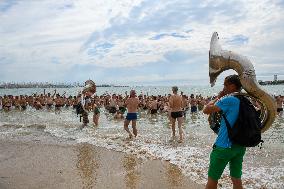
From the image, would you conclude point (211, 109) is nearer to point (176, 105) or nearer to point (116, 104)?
point (176, 105)

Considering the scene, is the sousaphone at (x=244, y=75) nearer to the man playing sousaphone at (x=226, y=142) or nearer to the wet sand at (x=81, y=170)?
the man playing sousaphone at (x=226, y=142)

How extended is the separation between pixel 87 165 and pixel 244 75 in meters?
4.51

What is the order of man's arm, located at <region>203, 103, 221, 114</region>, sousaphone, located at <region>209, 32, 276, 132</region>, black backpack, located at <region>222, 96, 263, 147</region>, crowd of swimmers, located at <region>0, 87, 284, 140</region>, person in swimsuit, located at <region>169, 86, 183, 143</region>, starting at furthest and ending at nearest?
crowd of swimmers, located at <region>0, 87, 284, 140</region>
person in swimsuit, located at <region>169, 86, 183, 143</region>
sousaphone, located at <region>209, 32, 276, 132</region>
man's arm, located at <region>203, 103, 221, 114</region>
black backpack, located at <region>222, 96, 263, 147</region>

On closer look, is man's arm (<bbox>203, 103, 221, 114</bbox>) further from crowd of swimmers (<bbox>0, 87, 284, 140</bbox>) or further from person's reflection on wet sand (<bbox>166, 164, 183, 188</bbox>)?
crowd of swimmers (<bbox>0, 87, 284, 140</bbox>)

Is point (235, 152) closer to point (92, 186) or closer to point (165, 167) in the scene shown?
point (92, 186)

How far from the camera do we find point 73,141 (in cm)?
1140

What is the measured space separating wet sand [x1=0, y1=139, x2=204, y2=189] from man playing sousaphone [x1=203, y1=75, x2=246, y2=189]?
2059mm

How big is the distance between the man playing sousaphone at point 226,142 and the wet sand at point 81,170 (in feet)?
6.75

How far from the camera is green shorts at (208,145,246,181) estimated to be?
4.11 meters

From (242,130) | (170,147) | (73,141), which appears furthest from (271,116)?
(73,141)

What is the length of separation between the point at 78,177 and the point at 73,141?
477cm

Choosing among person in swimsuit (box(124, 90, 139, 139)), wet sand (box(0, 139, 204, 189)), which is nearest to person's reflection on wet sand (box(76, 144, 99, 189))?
wet sand (box(0, 139, 204, 189))

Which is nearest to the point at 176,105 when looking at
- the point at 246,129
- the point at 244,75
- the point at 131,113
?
the point at 131,113

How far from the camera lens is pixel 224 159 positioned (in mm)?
4129
